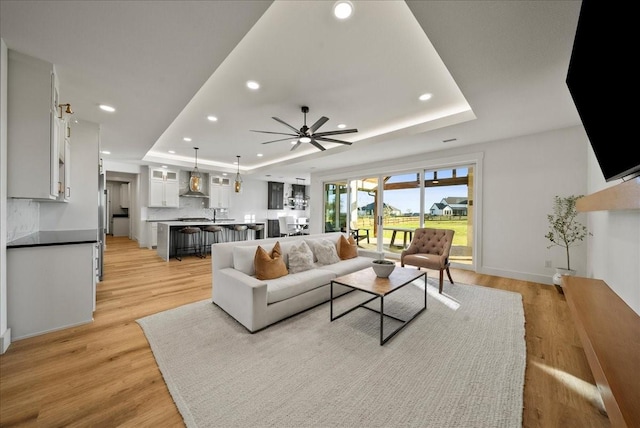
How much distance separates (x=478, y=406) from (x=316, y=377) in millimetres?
1015

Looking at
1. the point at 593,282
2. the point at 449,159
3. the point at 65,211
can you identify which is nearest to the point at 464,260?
the point at 449,159

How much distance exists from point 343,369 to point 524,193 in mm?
4396

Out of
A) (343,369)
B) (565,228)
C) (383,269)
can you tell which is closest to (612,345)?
(343,369)

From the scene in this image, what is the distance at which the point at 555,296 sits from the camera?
3320 millimetres

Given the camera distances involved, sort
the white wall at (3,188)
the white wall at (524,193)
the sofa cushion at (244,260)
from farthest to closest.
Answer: the white wall at (524,193)
the sofa cushion at (244,260)
the white wall at (3,188)

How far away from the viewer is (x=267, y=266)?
8.82ft

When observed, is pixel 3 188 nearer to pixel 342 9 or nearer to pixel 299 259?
pixel 299 259

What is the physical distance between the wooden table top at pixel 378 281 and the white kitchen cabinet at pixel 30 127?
2945mm

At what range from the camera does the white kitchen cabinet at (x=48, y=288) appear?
2141mm

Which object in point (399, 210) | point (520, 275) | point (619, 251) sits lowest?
point (520, 275)

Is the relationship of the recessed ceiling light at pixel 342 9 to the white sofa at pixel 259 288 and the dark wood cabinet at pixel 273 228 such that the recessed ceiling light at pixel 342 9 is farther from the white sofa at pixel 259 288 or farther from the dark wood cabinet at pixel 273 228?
the dark wood cabinet at pixel 273 228

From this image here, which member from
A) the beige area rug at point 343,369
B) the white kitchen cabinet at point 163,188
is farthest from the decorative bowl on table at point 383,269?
the white kitchen cabinet at point 163,188

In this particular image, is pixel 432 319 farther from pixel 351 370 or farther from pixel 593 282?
pixel 593 282

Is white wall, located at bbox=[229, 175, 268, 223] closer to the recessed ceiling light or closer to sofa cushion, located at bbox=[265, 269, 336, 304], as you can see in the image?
sofa cushion, located at bbox=[265, 269, 336, 304]
